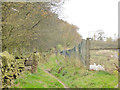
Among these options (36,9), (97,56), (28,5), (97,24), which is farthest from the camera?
(97,24)

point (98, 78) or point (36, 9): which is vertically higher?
point (36, 9)

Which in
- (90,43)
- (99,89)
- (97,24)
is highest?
(97,24)

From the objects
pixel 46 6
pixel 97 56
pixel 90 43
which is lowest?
pixel 97 56

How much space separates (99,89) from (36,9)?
8.68 feet

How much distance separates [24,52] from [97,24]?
2942mm

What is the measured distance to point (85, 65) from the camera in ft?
15.8

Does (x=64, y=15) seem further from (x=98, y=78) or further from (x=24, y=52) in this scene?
(x=98, y=78)

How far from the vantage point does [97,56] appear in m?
4.38

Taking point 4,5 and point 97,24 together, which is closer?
point 4,5

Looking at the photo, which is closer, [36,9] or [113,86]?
[113,86]

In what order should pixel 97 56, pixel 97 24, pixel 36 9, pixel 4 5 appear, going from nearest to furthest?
pixel 4 5, pixel 36 9, pixel 97 56, pixel 97 24

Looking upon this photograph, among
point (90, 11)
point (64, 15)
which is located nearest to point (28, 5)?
point (64, 15)

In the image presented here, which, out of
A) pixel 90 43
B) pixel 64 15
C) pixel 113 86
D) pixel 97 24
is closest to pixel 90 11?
pixel 64 15

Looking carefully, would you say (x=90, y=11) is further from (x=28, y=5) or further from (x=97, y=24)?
(x=28, y=5)
